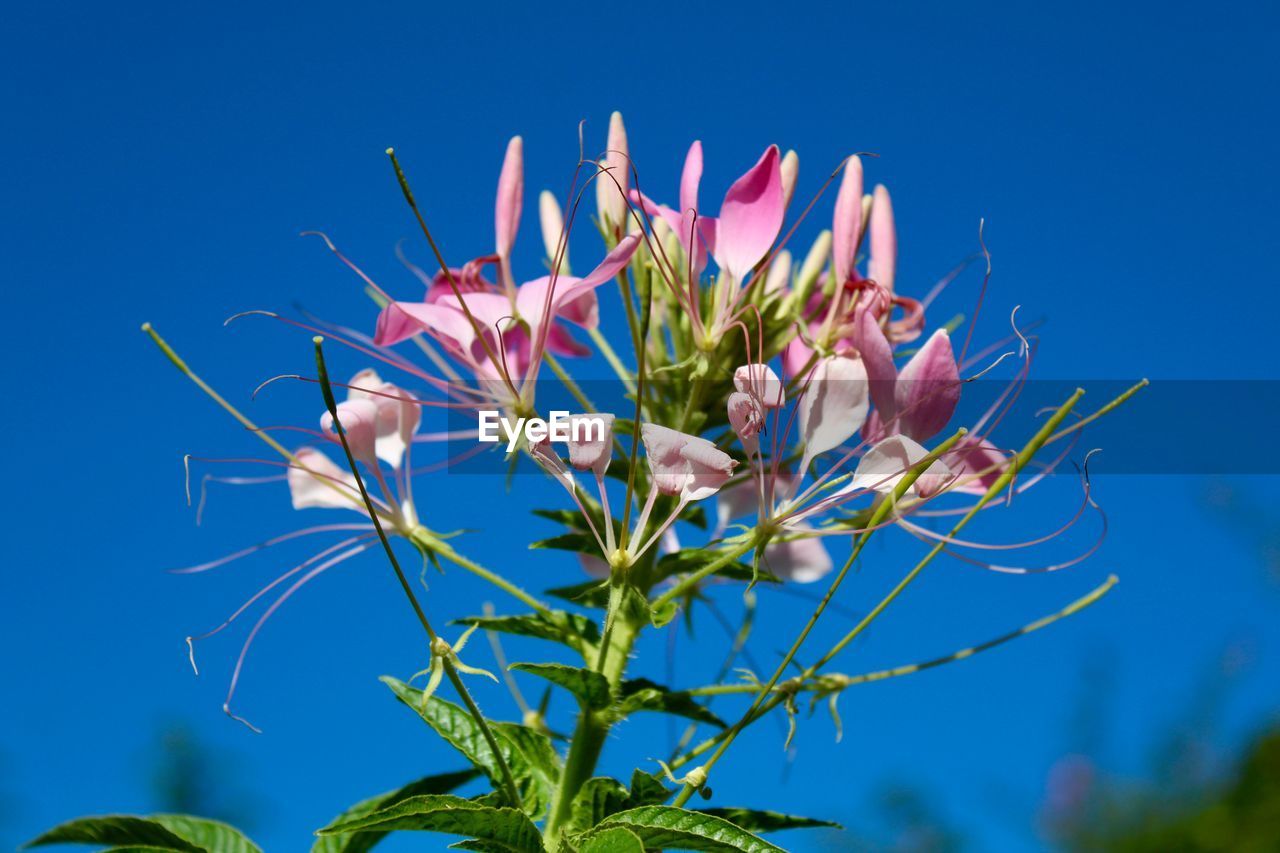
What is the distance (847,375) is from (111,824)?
1.35 m

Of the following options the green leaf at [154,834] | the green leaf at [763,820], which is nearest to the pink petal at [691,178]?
the green leaf at [763,820]

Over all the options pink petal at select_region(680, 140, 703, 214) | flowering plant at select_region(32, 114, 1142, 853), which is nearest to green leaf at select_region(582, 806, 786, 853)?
flowering plant at select_region(32, 114, 1142, 853)

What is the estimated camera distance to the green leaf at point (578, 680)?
1748 millimetres

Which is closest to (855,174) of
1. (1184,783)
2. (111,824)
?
(111,824)

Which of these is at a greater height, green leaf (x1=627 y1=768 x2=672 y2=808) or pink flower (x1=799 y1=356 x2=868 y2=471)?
pink flower (x1=799 y1=356 x2=868 y2=471)

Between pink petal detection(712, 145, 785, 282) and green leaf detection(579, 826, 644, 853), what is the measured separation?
102 centimetres

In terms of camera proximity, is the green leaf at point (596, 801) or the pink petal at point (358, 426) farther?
the pink petal at point (358, 426)

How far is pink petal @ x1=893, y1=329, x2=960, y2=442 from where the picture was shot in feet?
6.28

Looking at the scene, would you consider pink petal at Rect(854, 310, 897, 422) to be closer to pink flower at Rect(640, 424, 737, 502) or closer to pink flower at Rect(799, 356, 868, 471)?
pink flower at Rect(799, 356, 868, 471)

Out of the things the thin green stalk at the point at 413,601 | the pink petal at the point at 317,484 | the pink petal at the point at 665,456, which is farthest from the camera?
the pink petal at the point at 317,484

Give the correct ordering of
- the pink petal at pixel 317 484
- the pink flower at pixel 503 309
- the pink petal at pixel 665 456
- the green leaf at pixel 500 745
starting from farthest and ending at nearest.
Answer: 1. the pink petal at pixel 317 484
2. the pink flower at pixel 503 309
3. the green leaf at pixel 500 745
4. the pink petal at pixel 665 456

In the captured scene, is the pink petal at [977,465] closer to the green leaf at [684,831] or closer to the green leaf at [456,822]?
the green leaf at [684,831]

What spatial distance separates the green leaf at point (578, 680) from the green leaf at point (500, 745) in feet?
0.42

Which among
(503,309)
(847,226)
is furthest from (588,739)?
(847,226)
